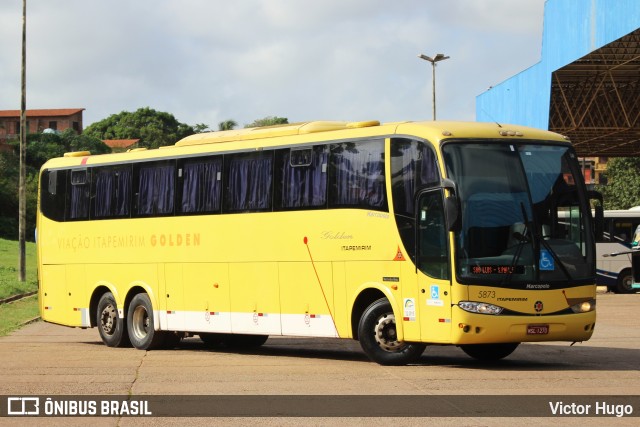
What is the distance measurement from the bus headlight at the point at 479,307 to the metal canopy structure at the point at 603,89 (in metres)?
22.0

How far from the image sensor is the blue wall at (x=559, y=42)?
36.0 meters

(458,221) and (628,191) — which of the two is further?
(628,191)

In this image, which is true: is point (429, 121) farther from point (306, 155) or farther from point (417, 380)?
point (417, 380)

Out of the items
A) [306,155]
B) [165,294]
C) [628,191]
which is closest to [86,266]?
[165,294]

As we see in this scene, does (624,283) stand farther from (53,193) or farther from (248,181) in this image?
(248,181)

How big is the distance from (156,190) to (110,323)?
2.90 m

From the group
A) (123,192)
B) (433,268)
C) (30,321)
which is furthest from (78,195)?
(433,268)

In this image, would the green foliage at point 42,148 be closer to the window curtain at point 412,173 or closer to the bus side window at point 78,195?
the bus side window at point 78,195

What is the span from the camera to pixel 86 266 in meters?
24.4

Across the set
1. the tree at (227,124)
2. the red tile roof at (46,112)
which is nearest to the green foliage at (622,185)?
the tree at (227,124)

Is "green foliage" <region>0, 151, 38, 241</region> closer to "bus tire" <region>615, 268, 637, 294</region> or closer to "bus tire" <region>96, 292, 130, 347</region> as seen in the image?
"bus tire" <region>615, 268, 637, 294</region>

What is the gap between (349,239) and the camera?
18438 mm

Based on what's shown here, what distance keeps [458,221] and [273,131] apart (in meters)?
4.99

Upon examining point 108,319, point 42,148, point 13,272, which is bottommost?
point 108,319
